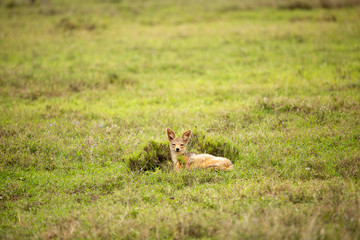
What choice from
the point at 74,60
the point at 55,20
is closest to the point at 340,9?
the point at 74,60

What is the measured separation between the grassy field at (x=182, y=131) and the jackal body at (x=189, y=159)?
23cm

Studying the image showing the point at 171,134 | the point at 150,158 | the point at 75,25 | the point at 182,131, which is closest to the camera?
the point at 150,158

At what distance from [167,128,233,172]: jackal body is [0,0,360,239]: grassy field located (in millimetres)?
227

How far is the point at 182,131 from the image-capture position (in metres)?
7.89

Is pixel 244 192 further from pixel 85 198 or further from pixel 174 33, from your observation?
pixel 174 33

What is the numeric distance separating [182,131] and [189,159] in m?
1.39

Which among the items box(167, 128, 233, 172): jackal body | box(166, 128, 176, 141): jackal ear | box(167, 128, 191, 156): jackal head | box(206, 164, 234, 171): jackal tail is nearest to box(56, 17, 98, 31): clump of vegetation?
box(166, 128, 176, 141): jackal ear

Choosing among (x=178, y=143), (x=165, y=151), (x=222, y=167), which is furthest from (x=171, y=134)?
(x=222, y=167)

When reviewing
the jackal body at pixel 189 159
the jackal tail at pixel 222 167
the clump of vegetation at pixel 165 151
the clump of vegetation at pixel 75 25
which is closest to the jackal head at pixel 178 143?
the jackal body at pixel 189 159

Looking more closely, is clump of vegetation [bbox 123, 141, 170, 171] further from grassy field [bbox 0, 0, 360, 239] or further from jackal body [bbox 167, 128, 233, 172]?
jackal body [bbox 167, 128, 233, 172]

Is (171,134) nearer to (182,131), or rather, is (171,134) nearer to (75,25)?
(182,131)

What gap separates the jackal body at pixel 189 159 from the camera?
20.8ft

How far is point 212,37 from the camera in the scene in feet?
64.3

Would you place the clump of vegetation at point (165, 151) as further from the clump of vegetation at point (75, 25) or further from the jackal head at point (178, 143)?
the clump of vegetation at point (75, 25)
